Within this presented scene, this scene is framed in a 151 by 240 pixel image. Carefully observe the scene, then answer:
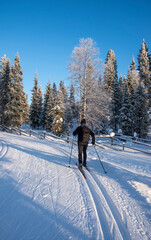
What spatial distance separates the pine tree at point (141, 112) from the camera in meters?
25.4

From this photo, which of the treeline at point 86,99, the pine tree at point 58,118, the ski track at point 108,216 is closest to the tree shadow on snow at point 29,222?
the ski track at point 108,216

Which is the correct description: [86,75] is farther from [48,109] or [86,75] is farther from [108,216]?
[48,109]

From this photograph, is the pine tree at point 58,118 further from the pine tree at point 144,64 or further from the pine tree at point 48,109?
the pine tree at point 144,64

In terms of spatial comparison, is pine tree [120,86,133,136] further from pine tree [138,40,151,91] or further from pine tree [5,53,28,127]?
pine tree [5,53,28,127]

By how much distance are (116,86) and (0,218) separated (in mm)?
32845

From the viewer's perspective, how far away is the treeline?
13930mm

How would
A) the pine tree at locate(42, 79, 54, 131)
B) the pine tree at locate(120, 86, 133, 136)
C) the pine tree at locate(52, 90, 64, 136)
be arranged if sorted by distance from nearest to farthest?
the pine tree at locate(120, 86, 133, 136)
the pine tree at locate(52, 90, 64, 136)
the pine tree at locate(42, 79, 54, 131)

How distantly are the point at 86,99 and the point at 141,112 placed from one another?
16.7 metres

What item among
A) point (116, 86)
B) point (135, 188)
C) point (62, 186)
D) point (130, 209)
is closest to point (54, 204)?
point (62, 186)

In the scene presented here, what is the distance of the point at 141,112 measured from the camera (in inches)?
1006

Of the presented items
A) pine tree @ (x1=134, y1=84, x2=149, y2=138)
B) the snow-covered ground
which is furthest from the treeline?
the snow-covered ground

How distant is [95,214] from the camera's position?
2762 mm

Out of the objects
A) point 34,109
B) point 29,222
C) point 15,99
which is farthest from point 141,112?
point 34,109

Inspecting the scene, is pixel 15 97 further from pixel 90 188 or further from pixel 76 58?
pixel 90 188
